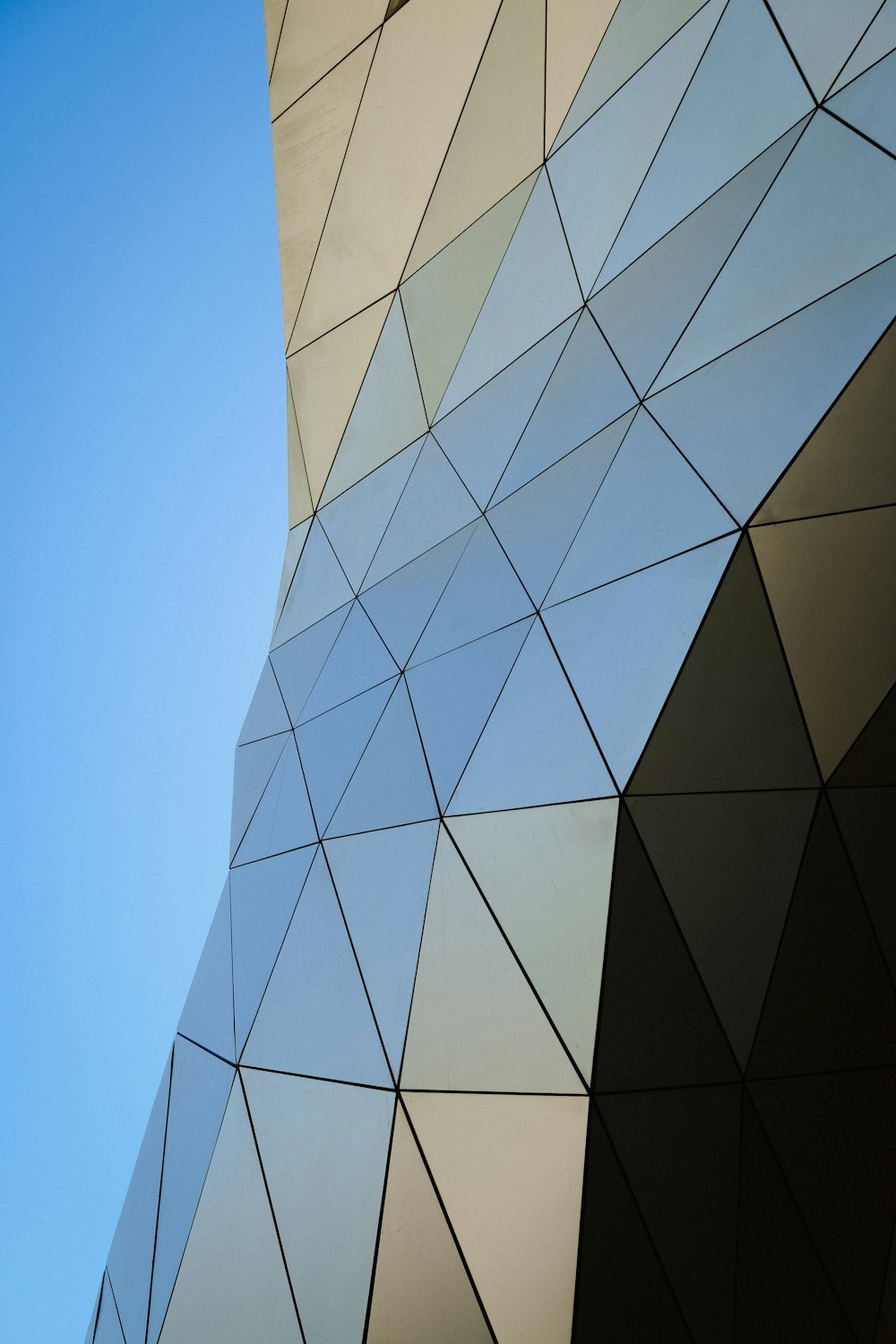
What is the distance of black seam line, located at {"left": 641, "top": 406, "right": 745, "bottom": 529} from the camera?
7785 mm

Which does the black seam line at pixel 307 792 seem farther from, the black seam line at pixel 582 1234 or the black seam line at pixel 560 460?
the black seam line at pixel 582 1234

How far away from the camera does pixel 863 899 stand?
8195 millimetres

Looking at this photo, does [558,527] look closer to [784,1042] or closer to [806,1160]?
[784,1042]

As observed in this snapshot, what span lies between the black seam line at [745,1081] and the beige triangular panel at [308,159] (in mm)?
13803

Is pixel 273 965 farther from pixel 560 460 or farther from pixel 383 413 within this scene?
pixel 383 413

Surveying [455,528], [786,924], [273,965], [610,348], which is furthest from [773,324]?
[273,965]

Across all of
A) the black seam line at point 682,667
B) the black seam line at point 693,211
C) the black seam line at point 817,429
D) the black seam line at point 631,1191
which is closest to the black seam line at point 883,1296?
the black seam line at point 631,1191

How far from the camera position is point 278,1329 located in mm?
8367

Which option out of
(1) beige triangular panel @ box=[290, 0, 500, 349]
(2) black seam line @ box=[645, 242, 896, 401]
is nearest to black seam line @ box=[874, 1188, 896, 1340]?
(2) black seam line @ box=[645, 242, 896, 401]

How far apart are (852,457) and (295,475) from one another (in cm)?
1112

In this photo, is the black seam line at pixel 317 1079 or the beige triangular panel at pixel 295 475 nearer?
the black seam line at pixel 317 1079

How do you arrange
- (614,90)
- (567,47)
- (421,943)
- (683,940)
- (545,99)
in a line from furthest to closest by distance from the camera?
(545,99)
(567,47)
(614,90)
(421,943)
(683,940)

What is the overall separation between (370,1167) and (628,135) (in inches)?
427

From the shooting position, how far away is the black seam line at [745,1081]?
716 centimetres
